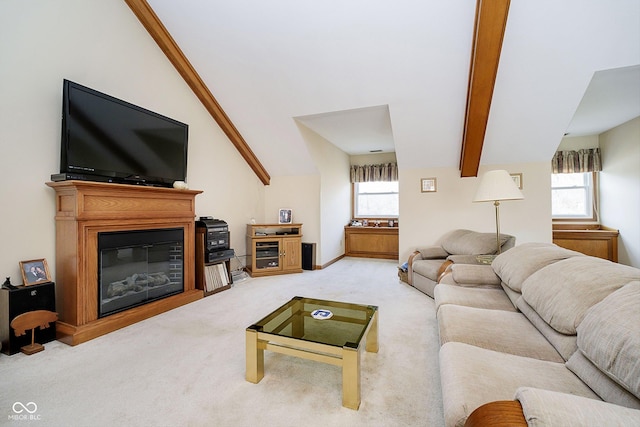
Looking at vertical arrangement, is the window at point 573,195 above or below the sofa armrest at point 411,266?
above

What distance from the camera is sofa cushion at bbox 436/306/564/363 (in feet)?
4.44

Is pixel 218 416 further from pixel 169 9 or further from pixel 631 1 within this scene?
pixel 631 1

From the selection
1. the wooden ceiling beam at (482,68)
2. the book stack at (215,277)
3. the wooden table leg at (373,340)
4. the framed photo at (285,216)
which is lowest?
the wooden table leg at (373,340)

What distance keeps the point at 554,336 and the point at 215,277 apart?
3294 mm

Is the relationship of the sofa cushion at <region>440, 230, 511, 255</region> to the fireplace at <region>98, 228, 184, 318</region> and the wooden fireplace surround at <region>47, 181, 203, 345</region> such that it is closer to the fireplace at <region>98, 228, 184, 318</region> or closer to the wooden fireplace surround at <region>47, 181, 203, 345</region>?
the fireplace at <region>98, 228, 184, 318</region>

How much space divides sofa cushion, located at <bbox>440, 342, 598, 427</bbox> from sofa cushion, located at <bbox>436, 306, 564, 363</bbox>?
0.38ft

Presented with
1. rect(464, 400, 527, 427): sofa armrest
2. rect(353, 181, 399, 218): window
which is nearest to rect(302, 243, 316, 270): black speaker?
rect(353, 181, 399, 218): window

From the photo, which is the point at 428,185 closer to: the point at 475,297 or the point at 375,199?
the point at 375,199

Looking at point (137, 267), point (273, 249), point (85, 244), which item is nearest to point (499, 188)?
point (273, 249)

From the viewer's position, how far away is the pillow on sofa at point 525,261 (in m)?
1.77

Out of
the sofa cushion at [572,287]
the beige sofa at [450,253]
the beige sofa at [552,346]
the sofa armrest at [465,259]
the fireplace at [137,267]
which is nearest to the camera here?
the beige sofa at [552,346]

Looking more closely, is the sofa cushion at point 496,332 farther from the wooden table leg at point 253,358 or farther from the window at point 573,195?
the window at point 573,195

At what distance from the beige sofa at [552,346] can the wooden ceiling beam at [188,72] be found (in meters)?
3.77

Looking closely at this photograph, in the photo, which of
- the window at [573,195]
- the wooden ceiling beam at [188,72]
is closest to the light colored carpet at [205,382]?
the wooden ceiling beam at [188,72]
